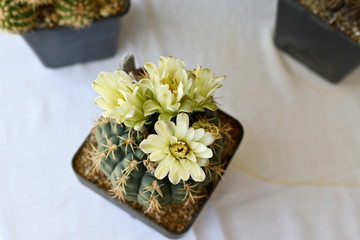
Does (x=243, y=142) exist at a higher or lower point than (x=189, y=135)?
lower

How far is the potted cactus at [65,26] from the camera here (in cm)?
Result: 69

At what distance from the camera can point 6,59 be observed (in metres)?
0.86

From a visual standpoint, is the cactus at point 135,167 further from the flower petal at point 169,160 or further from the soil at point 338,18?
the soil at point 338,18

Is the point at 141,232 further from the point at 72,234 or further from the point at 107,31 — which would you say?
the point at 107,31

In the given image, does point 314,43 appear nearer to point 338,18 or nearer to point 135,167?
point 338,18

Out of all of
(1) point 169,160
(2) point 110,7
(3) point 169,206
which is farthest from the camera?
(2) point 110,7

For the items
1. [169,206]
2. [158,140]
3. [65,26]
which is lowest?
[169,206]

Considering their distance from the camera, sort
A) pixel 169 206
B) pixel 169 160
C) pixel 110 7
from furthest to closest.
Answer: pixel 110 7, pixel 169 206, pixel 169 160

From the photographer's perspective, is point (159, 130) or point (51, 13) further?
point (51, 13)

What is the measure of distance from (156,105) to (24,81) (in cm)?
50

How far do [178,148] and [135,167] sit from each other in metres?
0.09

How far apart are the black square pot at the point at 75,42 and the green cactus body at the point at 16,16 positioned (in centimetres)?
3

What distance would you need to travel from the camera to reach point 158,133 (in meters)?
0.44

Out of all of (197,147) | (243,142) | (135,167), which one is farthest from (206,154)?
(243,142)
